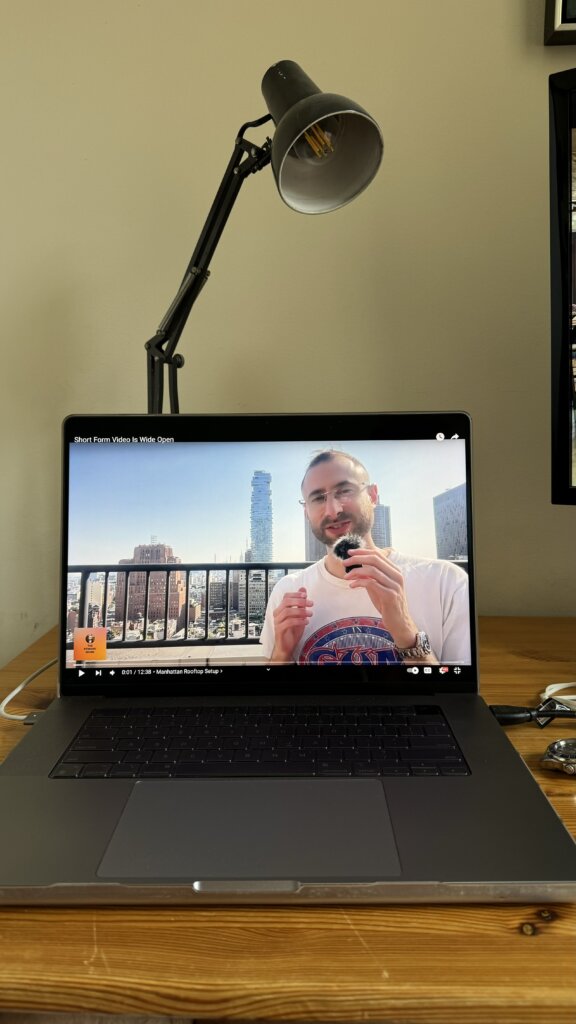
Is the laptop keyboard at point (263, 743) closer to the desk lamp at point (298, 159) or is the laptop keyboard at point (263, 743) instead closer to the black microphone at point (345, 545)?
the black microphone at point (345, 545)

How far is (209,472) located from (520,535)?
1.67 feet

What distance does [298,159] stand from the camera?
2.47 feet

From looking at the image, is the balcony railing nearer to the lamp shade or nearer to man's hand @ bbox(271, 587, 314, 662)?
man's hand @ bbox(271, 587, 314, 662)

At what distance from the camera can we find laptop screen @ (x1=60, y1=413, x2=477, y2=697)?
2.51 feet

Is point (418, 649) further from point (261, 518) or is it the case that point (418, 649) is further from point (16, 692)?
point (16, 692)

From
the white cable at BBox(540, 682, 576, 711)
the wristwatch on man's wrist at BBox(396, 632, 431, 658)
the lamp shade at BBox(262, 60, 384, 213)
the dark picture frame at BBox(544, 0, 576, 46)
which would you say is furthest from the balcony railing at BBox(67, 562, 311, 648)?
the dark picture frame at BBox(544, 0, 576, 46)

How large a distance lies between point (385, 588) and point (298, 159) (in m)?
0.45

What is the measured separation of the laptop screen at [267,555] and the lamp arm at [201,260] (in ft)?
0.28

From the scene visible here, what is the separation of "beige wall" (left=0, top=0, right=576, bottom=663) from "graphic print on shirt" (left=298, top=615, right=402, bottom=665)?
1.20ft

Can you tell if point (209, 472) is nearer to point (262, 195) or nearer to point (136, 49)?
point (262, 195)

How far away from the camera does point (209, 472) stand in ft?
2.62

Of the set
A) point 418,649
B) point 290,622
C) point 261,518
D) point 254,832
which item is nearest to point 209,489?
point 261,518
